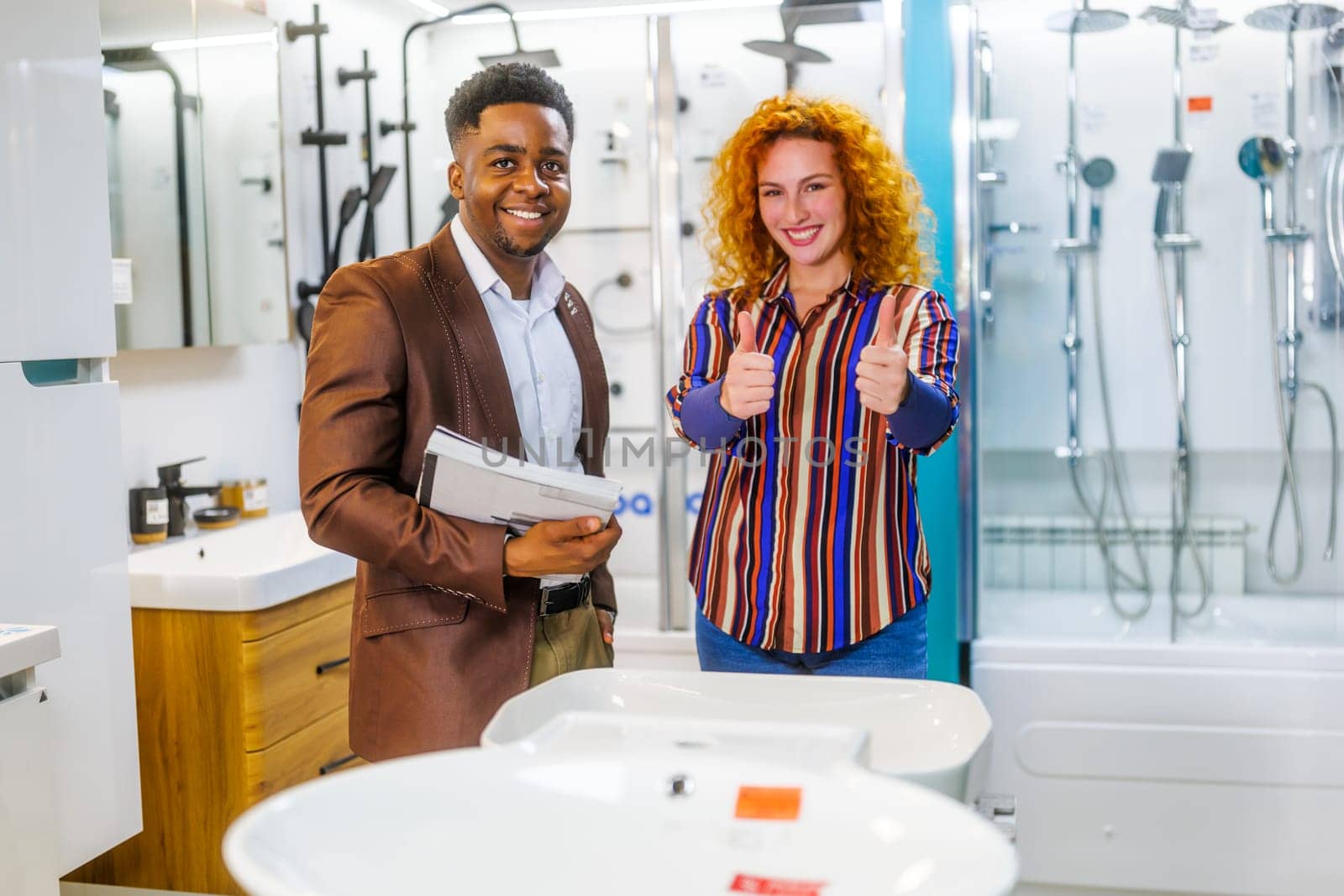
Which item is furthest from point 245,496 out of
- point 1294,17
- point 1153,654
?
point 1294,17

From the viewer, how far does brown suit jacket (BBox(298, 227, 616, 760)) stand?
165 centimetres

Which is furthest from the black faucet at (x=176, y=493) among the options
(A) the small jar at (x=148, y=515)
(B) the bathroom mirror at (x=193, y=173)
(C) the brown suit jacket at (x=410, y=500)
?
(C) the brown suit jacket at (x=410, y=500)

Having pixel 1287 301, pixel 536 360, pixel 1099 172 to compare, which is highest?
pixel 1099 172

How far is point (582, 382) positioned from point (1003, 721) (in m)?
1.53

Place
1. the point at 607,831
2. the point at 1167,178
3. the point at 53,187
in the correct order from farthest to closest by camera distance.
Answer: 1. the point at 1167,178
2. the point at 53,187
3. the point at 607,831

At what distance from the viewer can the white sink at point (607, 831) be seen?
1.07 meters

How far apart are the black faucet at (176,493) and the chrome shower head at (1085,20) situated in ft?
7.37

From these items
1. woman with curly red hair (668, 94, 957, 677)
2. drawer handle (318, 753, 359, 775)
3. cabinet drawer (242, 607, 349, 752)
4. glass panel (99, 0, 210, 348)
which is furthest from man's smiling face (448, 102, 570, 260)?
drawer handle (318, 753, 359, 775)

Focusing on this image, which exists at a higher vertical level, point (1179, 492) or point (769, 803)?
point (1179, 492)

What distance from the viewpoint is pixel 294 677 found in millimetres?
2773

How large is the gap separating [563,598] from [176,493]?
1553 millimetres

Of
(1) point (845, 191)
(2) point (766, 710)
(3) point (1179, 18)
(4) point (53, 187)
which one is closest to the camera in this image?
(2) point (766, 710)

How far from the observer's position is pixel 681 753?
123 cm

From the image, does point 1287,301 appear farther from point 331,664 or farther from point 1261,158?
point 331,664
